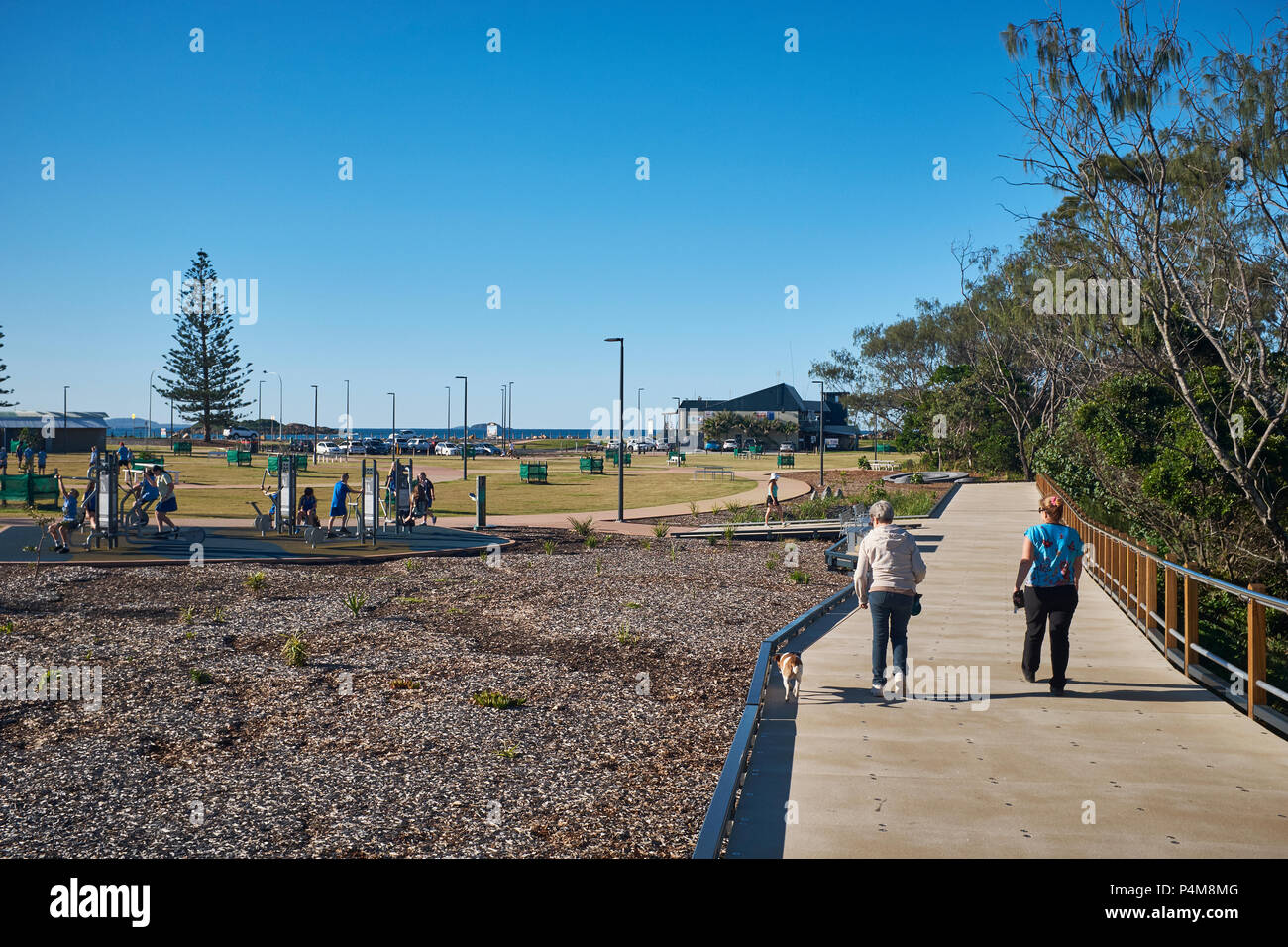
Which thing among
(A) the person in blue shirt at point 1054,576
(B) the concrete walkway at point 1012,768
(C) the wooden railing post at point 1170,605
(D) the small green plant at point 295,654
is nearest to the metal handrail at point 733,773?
(B) the concrete walkway at point 1012,768

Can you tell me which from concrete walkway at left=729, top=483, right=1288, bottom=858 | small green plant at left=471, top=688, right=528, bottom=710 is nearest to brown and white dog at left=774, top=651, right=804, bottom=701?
concrete walkway at left=729, top=483, right=1288, bottom=858

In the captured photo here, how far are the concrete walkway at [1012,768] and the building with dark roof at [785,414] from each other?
106131mm

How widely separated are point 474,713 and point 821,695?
2928mm

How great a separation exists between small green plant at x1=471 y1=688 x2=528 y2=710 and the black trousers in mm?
4336

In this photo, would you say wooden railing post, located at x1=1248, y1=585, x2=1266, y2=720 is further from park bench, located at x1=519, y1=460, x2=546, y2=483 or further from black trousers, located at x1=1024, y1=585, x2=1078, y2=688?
park bench, located at x1=519, y1=460, x2=546, y2=483

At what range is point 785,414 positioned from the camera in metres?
123

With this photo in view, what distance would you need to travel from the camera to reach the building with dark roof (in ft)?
387

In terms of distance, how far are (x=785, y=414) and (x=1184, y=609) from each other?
11504cm

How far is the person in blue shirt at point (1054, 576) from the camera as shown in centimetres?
723

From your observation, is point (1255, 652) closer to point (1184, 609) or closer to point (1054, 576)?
point (1054, 576)

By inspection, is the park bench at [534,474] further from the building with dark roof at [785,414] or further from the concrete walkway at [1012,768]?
the building with dark roof at [785,414]

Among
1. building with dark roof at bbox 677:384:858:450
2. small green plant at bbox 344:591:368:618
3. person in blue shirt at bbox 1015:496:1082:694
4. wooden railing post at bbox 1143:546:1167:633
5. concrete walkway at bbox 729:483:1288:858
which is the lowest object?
small green plant at bbox 344:591:368:618

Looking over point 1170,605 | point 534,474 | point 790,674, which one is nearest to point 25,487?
point 534,474

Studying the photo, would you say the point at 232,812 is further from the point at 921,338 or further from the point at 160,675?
the point at 921,338
